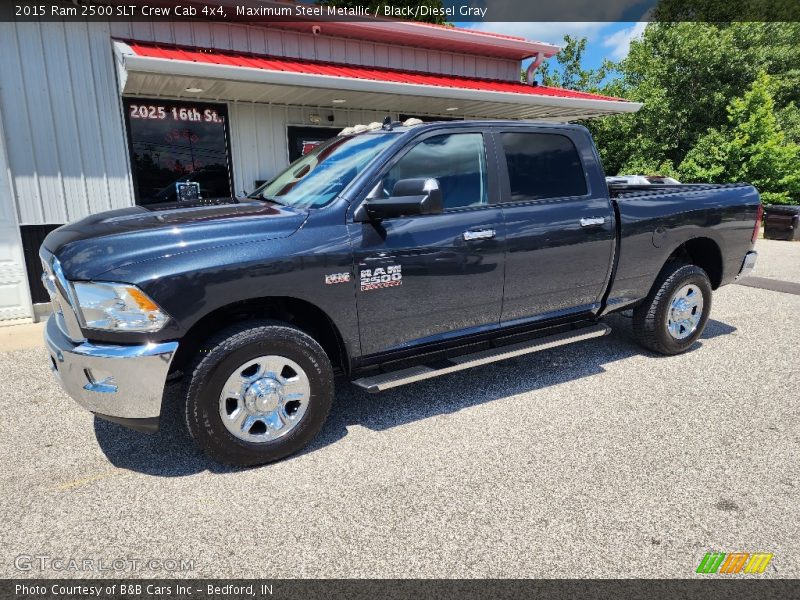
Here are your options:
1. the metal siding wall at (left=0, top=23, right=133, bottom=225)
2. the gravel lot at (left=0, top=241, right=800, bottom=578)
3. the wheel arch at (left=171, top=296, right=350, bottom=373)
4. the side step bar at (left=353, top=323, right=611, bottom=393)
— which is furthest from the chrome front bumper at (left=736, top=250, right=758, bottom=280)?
the metal siding wall at (left=0, top=23, right=133, bottom=225)

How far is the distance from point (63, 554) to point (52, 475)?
845 millimetres

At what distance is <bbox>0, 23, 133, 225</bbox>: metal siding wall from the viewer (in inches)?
241

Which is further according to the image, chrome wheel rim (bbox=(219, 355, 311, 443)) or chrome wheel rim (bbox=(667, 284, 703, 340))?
chrome wheel rim (bbox=(667, 284, 703, 340))

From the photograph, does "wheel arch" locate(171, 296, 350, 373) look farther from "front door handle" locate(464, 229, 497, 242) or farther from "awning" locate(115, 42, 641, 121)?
"awning" locate(115, 42, 641, 121)

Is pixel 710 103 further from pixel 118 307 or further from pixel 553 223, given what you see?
pixel 118 307

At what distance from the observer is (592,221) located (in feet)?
13.5

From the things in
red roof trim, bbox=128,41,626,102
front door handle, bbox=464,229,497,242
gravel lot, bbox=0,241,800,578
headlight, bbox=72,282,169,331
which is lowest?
gravel lot, bbox=0,241,800,578

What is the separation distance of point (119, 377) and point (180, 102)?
5742 mm

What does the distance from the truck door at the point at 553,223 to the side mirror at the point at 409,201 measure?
0.84m

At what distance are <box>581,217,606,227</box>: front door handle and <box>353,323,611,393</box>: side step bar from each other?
0.87m

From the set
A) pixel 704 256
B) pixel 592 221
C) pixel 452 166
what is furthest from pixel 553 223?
pixel 704 256

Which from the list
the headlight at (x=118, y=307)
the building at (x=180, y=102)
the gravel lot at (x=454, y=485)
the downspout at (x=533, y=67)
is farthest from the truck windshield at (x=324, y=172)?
the downspout at (x=533, y=67)

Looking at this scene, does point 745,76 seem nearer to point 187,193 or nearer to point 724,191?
point 724,191

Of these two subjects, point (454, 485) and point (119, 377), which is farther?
point (454, 485)
